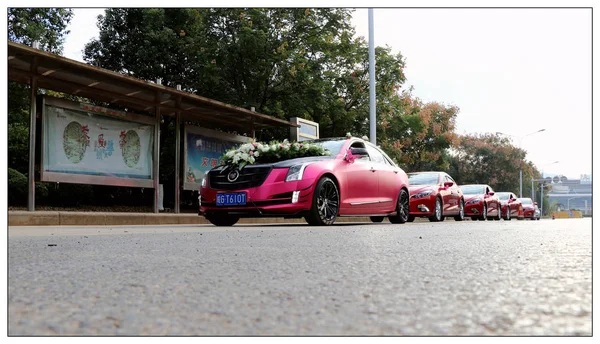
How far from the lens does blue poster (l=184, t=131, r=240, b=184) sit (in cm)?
1714

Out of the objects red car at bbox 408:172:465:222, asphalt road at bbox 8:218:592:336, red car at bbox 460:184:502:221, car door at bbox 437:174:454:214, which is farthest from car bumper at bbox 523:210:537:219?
asphalt road at bbox 8:218:592:336

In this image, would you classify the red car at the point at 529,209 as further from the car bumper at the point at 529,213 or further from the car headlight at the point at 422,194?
the car headlight at the point at 422,194

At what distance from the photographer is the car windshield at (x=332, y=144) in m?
10.6

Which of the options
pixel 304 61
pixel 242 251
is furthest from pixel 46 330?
pixel 304 61

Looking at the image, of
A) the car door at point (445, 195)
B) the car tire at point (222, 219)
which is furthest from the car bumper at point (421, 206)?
the car tire at point (222, 219)

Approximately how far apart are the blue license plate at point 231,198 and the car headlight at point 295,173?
685 millimetres

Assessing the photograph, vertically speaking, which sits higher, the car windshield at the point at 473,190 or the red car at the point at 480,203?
the car windshield at the point at 473,190

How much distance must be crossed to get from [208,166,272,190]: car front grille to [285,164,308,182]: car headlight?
1.00 feet

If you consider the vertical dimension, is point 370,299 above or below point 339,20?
below

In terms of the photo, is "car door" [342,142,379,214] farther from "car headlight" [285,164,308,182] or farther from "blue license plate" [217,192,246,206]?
"blue license plate" [217,192,246,206]

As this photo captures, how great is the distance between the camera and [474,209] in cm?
2002

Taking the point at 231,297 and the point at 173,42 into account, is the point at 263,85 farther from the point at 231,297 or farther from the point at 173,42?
the point at 231,297
